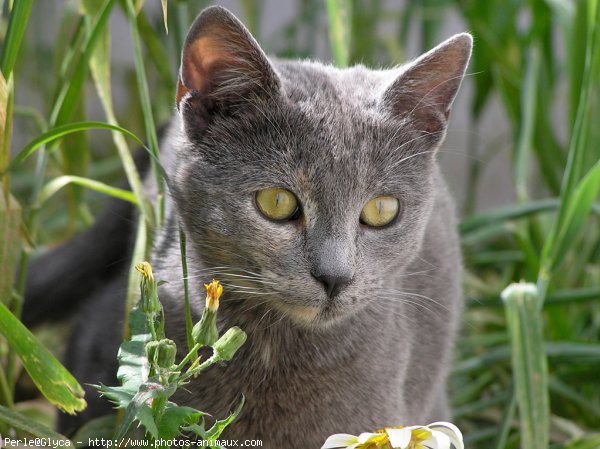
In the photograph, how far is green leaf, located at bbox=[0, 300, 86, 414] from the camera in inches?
44.8

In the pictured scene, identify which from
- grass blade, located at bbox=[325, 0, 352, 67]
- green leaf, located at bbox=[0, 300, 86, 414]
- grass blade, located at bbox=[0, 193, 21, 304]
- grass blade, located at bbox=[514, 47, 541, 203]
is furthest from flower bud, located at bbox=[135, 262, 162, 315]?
grass blade, located at bbox=[514, 47, 541, 203]

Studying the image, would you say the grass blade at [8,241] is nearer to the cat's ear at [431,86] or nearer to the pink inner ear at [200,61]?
the pink inner ear at [200,61]

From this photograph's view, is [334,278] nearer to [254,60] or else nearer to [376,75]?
[254,60]

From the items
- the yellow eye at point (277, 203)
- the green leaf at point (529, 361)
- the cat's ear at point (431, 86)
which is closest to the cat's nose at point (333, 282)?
the yellow eye at point (277, 203)

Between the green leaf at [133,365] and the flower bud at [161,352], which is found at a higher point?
the flower bud at [161,352]

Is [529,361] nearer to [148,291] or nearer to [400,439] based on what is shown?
[400,439]

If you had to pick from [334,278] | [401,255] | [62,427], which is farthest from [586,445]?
[62,427]

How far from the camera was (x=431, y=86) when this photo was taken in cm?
133

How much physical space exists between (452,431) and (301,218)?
1.15 feet

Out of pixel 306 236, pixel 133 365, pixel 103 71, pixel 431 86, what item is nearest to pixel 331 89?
pixel 431 86

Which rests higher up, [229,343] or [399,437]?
[229,343]

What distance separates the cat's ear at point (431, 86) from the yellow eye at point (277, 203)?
238mm

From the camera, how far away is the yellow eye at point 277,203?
1.21 m

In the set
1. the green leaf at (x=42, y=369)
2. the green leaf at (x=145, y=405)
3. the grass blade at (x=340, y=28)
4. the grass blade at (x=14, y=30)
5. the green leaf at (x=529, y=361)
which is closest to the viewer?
the green leaf at (x=145, y=405)
